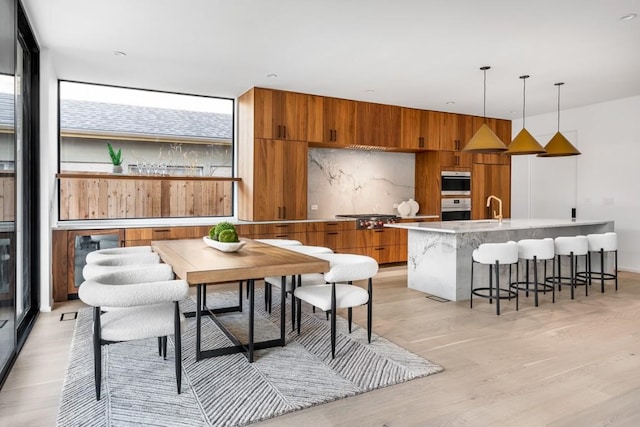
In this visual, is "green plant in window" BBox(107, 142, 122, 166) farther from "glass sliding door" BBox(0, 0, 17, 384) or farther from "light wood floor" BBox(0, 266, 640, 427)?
"glass sliding door" BBox(0, 0, 17, 384)

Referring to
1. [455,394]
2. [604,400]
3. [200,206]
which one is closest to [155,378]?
[455,394]

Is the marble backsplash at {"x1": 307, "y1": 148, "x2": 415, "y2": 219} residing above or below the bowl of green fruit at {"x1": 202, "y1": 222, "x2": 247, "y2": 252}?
above

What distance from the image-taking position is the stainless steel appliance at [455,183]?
7.23 meters

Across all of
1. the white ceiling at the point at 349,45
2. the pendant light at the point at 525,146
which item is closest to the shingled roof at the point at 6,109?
the white ceiling at the point at 349,45

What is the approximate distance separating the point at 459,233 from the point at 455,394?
93.7 inches

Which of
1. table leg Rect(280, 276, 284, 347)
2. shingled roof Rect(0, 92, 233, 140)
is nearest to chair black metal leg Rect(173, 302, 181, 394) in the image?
table leg Rect(280, 276, 284, 347)

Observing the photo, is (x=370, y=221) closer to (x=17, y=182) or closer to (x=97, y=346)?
(x=17, y=182)

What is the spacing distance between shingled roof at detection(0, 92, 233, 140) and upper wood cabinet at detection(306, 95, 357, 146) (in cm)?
125

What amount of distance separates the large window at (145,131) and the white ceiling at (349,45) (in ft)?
0.82

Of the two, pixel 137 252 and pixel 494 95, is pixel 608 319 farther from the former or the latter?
pixel 137 252

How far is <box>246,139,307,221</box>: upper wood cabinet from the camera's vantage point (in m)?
5.74

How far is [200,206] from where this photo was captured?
612 cm

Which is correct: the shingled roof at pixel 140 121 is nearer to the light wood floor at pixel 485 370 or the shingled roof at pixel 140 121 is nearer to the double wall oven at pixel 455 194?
the light wood floor at pixel 485 370

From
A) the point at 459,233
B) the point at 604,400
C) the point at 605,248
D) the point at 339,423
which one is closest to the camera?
the point at 339,423
